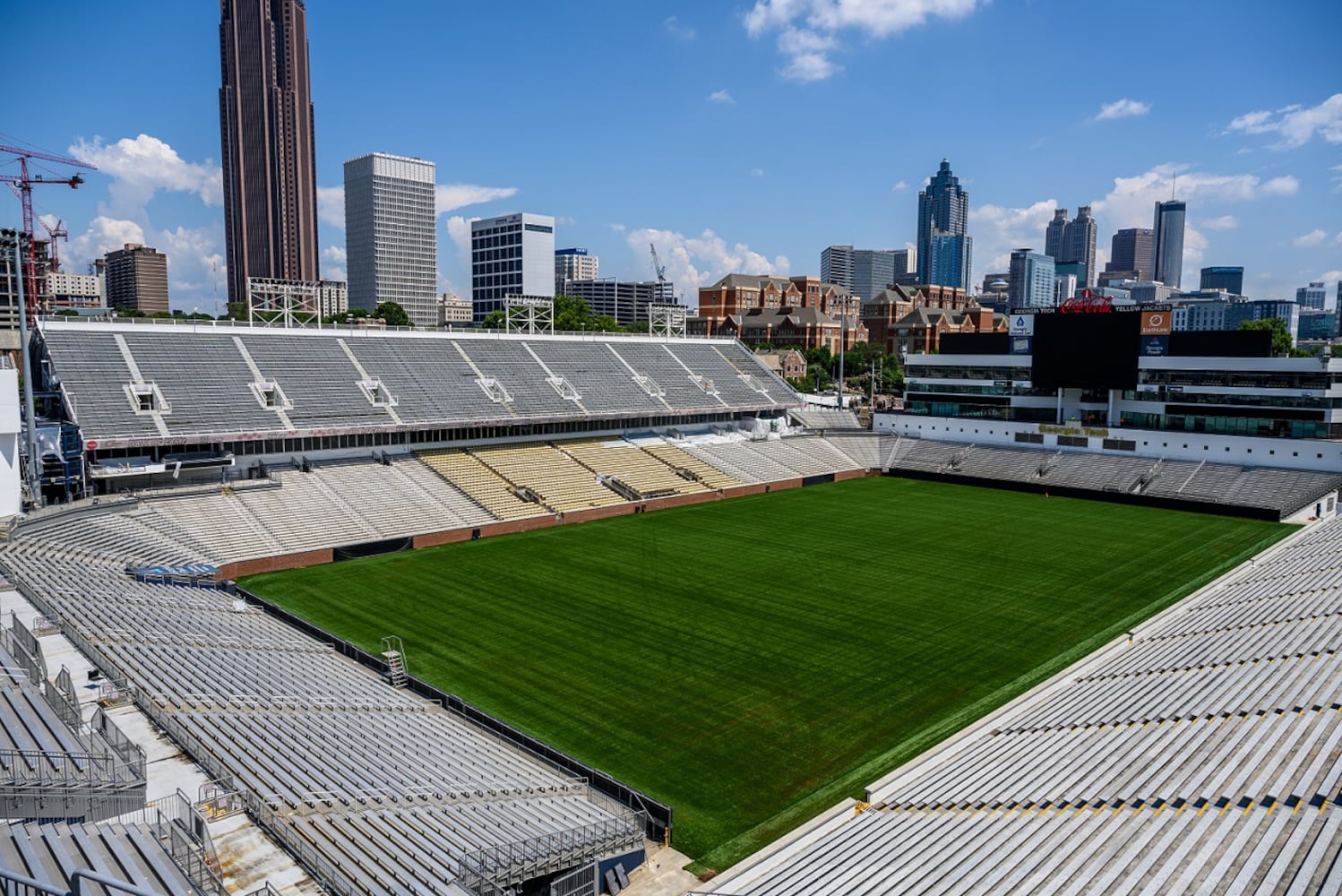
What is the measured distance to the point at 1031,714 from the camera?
1989 cm

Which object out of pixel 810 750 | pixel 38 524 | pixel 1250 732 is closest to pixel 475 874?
pixel 810 750

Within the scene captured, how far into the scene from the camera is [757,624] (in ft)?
89.4

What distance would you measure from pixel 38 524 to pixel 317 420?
42.9 ft

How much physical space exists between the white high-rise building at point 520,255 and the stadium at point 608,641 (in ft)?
463

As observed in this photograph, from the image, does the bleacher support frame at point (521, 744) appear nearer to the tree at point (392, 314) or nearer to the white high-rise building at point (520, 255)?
the tree at point (392, 314)

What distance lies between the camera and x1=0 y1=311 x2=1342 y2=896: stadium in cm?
1241

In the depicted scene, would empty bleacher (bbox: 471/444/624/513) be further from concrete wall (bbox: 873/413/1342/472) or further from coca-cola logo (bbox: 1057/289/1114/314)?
coca-cola logo (bbox: 1057/289/1114/314)

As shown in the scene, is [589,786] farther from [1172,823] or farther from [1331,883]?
[1331,883]

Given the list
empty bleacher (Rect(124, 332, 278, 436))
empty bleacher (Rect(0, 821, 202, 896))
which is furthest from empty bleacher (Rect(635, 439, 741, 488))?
empty bleacher (Rect(0, 821, 202, 896))

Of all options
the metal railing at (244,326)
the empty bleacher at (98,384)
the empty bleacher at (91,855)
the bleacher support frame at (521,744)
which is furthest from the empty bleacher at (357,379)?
the empty bleacher at (91,855)

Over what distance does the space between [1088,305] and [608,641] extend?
41.3 metres

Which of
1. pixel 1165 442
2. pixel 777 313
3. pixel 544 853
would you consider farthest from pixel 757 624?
pixel 777 313

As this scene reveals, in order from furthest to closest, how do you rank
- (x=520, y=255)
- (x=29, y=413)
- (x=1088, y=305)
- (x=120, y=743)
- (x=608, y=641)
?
1. (x=520, y=255)
2. (x=1088, y=305)
3. (x=29, y=413)
4. (x=608, y=641)
5. (x=120, y=743)

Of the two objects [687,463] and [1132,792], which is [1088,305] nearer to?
[687,463]
